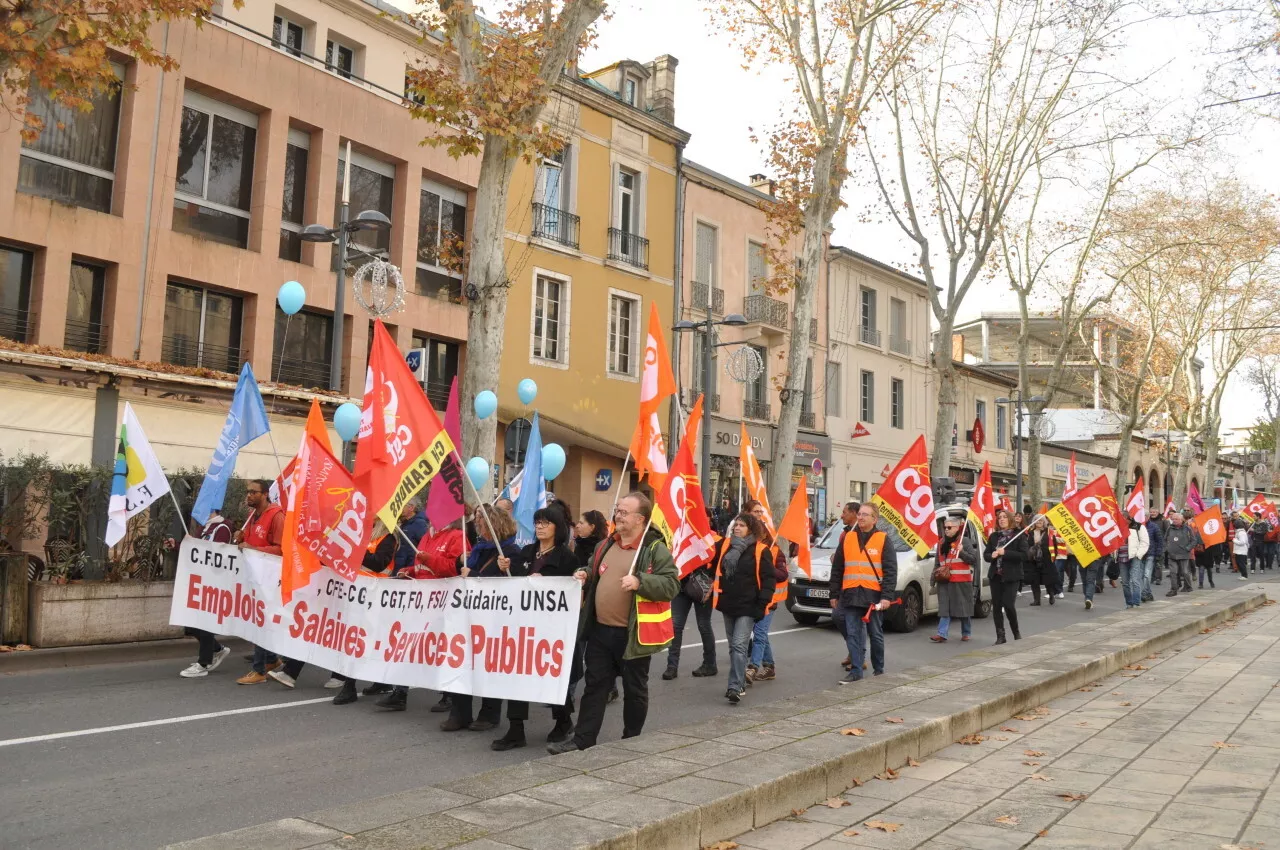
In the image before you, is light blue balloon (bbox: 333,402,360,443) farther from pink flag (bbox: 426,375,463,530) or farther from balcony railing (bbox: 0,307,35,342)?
balcony railing (bbox: 0,307,35,342)

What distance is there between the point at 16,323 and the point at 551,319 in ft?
39.9

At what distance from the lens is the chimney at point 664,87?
97.8 ft

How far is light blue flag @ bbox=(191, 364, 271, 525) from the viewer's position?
1056cm

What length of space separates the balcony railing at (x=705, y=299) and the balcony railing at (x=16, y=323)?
17.6m

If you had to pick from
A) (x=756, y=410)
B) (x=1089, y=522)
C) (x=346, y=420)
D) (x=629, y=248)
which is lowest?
(x=1089, y=522)

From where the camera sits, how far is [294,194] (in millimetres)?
20344

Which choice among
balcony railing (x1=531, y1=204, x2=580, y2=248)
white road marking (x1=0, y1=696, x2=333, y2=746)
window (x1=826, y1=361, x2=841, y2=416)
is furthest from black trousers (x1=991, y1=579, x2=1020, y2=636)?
window (x1=826, y1=361, x2=841, y2=416)

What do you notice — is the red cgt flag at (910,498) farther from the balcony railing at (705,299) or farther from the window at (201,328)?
the balcony railing at (705,299)

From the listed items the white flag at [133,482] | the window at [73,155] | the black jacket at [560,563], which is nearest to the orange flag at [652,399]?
the black jacket at [560,563]

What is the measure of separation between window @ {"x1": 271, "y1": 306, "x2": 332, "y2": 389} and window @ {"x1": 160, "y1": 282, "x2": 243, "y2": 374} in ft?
2.41

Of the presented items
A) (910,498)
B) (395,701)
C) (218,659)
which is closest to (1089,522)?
(910,498)

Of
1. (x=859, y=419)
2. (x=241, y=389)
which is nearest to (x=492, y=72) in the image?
(x=241, y=389)

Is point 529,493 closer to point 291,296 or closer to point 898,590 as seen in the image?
point 291,296

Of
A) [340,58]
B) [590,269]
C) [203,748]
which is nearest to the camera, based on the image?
[203,748]
